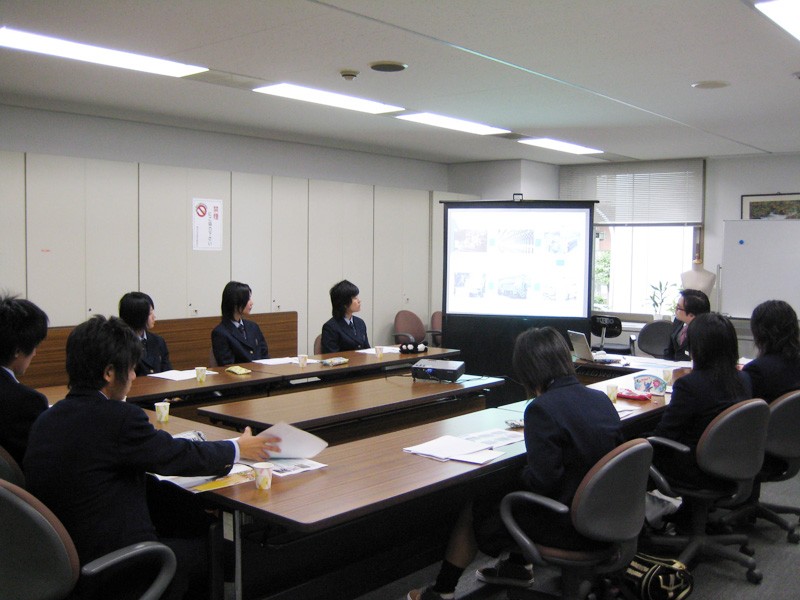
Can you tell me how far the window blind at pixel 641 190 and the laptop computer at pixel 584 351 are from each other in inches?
152

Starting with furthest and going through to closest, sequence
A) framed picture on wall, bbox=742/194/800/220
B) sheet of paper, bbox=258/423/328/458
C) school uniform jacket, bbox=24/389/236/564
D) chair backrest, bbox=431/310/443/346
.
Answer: chair backrest, bbox=431/310/443/346
framed picture on wall, bbox=742/194/800/220
sheet of paper, bbox=258/423/328/458
school uniform jacket, bbox=24/389/236/564

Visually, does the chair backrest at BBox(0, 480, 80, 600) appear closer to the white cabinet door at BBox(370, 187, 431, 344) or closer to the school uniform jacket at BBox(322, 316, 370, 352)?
the school uniform jacket at BBox(322, 316, 370, 352)

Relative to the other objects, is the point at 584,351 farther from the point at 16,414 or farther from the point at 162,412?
the point at 16,414

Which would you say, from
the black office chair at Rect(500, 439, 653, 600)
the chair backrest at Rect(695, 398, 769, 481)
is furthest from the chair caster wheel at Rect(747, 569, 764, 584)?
the black office chair at Rect(500, 439, 653, 600)

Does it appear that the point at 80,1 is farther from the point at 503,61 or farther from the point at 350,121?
the point at 350,121

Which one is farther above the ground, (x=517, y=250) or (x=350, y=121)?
(x=350, y=121)

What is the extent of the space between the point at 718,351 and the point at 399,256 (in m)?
5.44

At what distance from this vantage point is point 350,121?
6719 millimetres

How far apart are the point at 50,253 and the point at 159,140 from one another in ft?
5.17

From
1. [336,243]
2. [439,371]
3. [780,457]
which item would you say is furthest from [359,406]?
[336,243]

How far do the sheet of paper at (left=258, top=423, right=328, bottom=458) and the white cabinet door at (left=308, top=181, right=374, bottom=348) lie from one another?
493cm

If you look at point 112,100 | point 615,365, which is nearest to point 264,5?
point 112,100

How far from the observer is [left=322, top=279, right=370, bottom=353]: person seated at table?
241 inches

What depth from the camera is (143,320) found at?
15.0 ft
